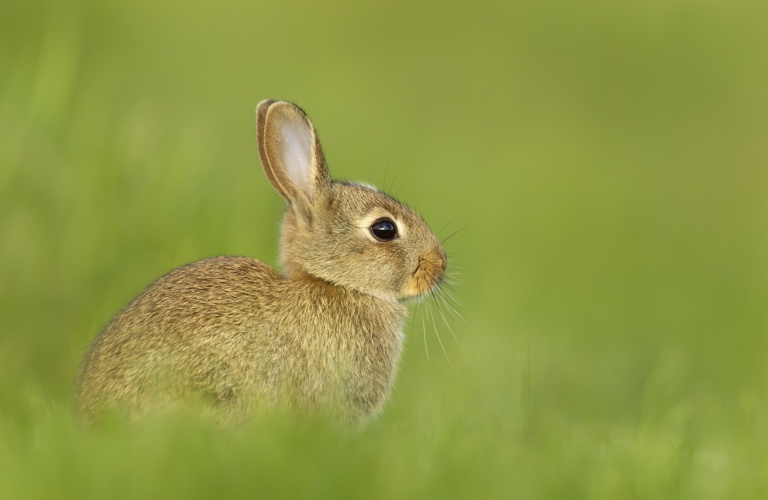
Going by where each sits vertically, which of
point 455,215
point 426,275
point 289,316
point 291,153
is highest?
point 291,153

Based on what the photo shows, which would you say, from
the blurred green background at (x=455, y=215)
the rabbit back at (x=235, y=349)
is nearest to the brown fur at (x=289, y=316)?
the rabbit back at (x=235, y=349)

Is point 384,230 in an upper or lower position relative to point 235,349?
upper

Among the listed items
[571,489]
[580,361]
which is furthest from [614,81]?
[571,489]

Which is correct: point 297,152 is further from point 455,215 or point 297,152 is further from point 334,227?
point 455,215

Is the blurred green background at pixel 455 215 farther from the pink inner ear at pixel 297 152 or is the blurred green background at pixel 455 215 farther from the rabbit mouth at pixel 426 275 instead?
the pink inner ear at pixel 297 152

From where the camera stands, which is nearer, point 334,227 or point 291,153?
point 334,227

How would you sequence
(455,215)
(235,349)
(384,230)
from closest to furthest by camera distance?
(235,349), (384,230), (455,215)

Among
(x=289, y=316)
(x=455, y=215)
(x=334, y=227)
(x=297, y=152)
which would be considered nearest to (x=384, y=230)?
(x=334, y=227)

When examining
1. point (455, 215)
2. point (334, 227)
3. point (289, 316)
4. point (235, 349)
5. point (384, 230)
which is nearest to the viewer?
point (235, 349)
